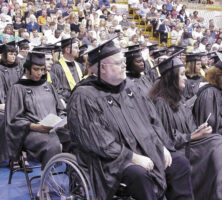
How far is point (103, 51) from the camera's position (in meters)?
3.25

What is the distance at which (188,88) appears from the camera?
757 cm

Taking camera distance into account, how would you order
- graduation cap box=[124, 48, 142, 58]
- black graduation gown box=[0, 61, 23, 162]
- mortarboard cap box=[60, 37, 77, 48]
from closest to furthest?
black graduation gown box=[0, 61, 23, 162] → graduation cap box=[124, 48, 142, 58] → mortarboard cap box=[60, 37, 77, 48]

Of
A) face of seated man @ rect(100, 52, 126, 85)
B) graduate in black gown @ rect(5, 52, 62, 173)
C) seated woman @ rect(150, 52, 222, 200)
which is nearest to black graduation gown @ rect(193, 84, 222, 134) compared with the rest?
seated woman @ rect(150, 52, 222, 200)

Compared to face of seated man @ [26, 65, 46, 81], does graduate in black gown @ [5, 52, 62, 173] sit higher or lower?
lower

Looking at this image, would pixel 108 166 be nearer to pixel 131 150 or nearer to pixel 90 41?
pixel 131 150

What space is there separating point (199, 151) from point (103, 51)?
1411mm

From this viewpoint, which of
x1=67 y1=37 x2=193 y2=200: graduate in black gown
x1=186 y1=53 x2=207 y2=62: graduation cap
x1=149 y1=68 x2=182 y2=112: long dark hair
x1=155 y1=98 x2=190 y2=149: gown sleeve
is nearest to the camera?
x1=67 y1=37 x2=193 y2=200: graduate in black gown

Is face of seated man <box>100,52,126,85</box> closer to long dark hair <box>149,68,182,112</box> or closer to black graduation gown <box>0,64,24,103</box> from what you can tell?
long dark hair <box>149,68,182,112</box>

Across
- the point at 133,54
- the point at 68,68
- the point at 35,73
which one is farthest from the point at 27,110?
the point at 68,68

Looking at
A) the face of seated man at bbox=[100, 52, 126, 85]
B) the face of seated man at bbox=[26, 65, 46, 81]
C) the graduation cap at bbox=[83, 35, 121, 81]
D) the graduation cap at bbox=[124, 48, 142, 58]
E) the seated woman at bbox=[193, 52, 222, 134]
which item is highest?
the graduation cap at bbox=[83, 35, 121, 81]

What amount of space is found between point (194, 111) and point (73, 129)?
179cm

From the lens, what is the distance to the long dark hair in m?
3.88

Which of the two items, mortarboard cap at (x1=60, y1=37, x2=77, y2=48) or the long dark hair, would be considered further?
mortarboard cap at (x1=60, y1=37, x2=77, y2=48)

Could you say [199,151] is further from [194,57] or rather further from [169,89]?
[194,57]
